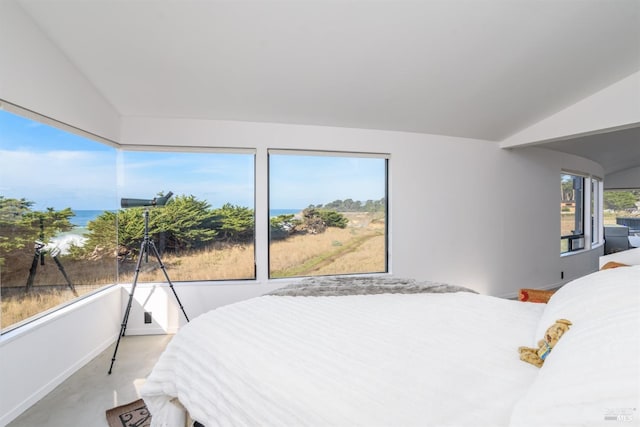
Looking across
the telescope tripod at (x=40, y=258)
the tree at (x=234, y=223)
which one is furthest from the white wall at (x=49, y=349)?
the tree at (x=234, y=223)

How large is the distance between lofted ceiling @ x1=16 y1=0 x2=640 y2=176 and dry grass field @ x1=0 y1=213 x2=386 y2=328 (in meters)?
1.33

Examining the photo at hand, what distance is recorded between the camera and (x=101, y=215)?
3004 millimetres

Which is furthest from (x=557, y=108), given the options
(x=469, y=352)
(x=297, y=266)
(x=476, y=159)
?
(x=469, y=352)

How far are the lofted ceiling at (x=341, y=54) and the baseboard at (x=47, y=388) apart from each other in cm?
224

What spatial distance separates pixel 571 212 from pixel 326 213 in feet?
15.9

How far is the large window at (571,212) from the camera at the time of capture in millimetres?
5184

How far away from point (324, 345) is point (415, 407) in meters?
0.39

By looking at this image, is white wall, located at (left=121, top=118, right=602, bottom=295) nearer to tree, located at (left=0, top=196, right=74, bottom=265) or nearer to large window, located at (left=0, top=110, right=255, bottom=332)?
large window, located at (left=0, top=110, right=255, bottom=332)

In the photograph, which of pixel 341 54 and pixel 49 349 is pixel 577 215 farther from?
pixel 49 349

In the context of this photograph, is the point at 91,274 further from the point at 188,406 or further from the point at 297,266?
the point at 188,406

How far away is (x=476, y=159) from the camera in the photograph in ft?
13.4

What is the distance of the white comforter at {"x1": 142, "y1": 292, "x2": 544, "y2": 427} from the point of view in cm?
79

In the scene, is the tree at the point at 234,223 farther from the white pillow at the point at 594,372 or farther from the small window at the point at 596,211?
the small window at the point at 596,211

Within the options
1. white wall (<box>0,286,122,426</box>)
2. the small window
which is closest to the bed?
white wall (<box>0,286,122,426</box>)
